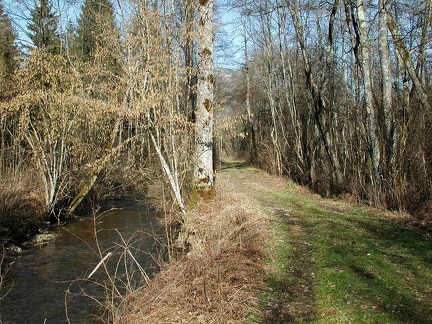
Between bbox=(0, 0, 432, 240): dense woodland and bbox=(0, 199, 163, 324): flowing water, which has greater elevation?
bbox=(0, 0, 432, 240): dense woodland

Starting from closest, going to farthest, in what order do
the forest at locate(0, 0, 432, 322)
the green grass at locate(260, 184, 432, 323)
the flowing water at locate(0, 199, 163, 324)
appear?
1. the green grass at locate(260, 184, 432, 323)
2. the flowing water at locate(0, 199, 163, 324)
3. the forest at locate(0, 0, 432, 322)

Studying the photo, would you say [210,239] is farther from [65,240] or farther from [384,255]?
[65,240]

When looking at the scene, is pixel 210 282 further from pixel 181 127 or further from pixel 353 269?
pixel 181 127

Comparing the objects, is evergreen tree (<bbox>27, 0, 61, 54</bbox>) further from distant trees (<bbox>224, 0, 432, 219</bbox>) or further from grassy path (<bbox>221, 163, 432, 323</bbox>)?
grassy path (<bbox>221, 163, 432, 323</bbox>)

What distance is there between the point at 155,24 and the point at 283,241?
589 centimetres

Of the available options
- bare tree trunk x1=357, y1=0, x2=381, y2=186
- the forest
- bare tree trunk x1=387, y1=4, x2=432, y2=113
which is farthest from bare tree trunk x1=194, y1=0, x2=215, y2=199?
bare tree trunk x1=387, y1=4, x2=432, y2=113

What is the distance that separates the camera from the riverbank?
4.72 m

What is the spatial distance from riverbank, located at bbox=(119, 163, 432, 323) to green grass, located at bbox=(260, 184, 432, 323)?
0.04 ft

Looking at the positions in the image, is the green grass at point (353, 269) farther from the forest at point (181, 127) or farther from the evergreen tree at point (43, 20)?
the evergreen tree at point (43, 20)

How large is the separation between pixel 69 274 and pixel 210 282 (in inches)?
172

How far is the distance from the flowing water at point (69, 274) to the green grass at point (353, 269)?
7.41 ft

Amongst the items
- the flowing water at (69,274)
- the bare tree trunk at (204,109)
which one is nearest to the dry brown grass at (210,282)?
the flowing water at (69,274)

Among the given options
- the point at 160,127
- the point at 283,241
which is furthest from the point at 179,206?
the point at 283,241

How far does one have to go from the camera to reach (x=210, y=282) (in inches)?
217
